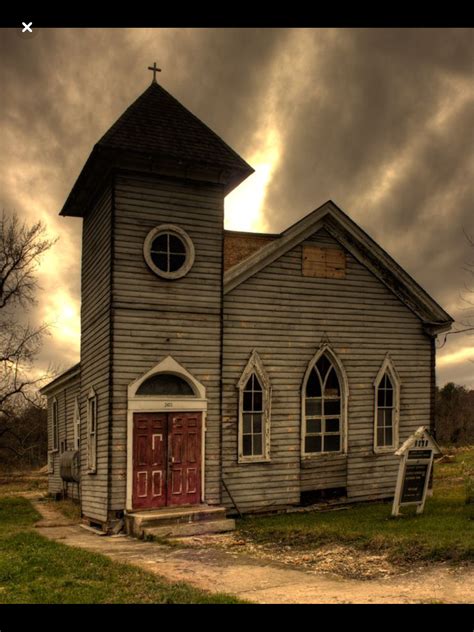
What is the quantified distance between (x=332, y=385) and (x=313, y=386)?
0.57m

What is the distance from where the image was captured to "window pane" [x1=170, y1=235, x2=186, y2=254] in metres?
16.9

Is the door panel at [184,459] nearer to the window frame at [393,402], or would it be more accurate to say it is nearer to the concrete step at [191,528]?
the concrete step at [191,528]

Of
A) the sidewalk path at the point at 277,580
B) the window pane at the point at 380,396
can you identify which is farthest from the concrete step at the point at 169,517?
the window pane at the point at 380,396

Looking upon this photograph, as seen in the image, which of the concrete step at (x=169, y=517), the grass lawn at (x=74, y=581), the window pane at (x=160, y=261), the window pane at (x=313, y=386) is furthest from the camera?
the window pane at (x=313, y=386)

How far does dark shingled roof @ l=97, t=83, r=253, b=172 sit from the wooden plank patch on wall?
9.53 ft

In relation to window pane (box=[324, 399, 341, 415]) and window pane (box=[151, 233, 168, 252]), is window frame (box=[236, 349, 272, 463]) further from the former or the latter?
window pane (box=[151, 233, 168, 252])

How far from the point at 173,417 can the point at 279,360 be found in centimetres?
314

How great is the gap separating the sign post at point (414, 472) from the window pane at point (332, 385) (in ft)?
11.7

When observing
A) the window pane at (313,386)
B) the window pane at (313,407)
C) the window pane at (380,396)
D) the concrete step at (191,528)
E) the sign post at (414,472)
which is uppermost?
the window pane at (313,386)

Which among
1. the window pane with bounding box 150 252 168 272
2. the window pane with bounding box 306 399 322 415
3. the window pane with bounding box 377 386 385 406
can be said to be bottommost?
the window pane with bounding box 306 399 322 415

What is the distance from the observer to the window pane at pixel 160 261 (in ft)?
54.9

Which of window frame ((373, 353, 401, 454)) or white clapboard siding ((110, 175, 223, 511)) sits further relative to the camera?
window frame ((373, 353, 401, 454))

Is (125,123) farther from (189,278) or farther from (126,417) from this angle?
(126,417)

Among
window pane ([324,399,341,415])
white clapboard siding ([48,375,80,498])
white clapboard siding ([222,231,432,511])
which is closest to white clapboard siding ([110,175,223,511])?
white clapboard siding ([222,231,432,511])
